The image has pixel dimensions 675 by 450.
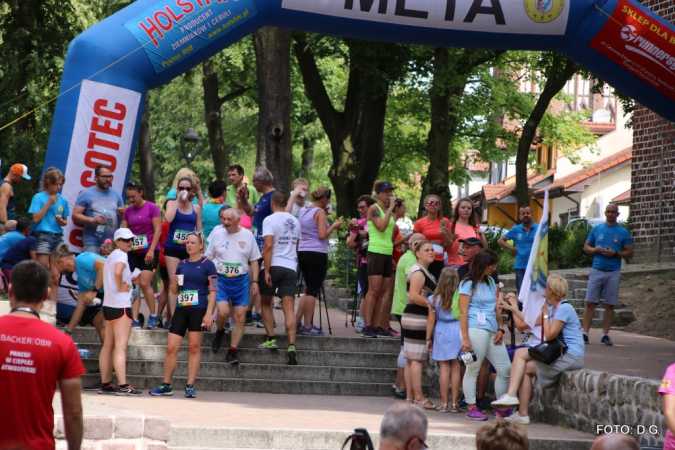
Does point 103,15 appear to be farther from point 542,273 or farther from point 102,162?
point 542,273

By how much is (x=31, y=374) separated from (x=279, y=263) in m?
7.76

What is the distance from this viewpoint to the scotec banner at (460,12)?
42.2 feet

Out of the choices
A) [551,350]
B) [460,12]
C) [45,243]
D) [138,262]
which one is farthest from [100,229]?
[551,350]

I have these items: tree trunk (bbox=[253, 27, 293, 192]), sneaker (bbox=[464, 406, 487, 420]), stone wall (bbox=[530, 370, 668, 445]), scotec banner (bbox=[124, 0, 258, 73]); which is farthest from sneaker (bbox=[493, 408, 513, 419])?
tree trunk (bbox=[253, 27, 293, 192])

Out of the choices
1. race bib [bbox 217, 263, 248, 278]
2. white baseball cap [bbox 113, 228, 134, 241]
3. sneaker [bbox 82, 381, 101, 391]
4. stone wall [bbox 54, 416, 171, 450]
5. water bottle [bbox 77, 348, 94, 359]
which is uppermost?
white baseball cap [bbox 113, 228, 134, 241]

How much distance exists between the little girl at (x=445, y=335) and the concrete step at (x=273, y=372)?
1628 millimetres

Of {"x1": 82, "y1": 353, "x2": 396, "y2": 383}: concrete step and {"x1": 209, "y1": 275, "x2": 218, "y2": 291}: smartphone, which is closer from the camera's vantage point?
{"x1": 209, "y1": 275, "x2": 218, "y2": 291}: smartphone

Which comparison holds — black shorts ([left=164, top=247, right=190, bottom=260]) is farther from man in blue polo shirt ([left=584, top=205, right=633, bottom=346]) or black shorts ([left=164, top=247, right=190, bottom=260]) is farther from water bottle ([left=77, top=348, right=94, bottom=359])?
man in blue polo shirt ([left=584, top=205, right=633, bottom=346])

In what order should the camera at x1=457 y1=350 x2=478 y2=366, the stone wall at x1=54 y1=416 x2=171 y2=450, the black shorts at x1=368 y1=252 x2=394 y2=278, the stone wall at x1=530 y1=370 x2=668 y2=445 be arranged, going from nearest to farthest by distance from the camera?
the stone wall at x1=54 y1=416 x2=171 y2=450 → the stone wall at x1=530 y1=370 x2=668 y2=445 → the camera at x1=457 y1=350 x2=478 y2=366 → the black shorts at x1=368 y1=252 x2=394 y2=278

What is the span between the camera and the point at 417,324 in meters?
11.6

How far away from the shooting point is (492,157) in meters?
41.1

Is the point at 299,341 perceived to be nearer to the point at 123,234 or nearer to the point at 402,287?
the point at 402,287

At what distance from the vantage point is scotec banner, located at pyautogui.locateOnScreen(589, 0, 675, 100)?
13.1 meters

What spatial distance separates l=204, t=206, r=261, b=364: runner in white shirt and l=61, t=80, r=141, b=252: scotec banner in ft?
4.75
